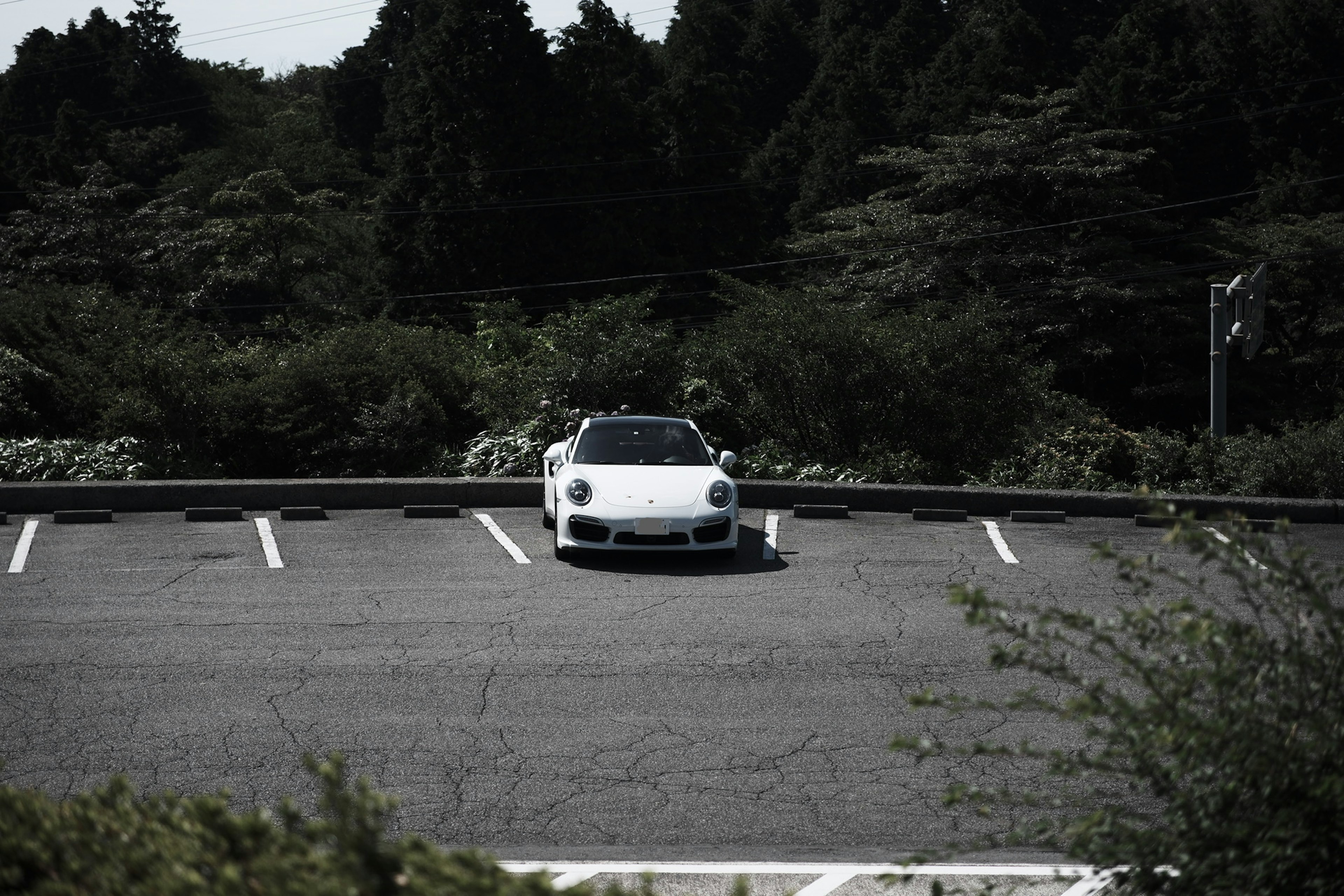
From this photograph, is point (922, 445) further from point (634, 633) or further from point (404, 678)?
point (404, 678)

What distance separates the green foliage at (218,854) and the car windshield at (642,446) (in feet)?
33.0

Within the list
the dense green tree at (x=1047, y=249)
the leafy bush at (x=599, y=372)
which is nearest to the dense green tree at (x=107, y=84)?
the dense green tree at (x=1047, y=249)

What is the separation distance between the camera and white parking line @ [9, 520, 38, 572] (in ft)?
38.4

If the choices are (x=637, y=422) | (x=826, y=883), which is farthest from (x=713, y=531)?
(x=826, y=883)

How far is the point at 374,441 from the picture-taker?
17.4 m

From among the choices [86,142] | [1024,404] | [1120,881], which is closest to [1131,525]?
[1024,404]

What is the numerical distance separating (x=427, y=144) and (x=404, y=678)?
42.7m

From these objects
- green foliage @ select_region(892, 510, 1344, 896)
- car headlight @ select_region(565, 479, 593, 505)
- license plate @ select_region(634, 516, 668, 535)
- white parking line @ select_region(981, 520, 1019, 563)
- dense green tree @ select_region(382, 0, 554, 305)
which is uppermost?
dense green tree @ select_region(382, 0, 554, 305)

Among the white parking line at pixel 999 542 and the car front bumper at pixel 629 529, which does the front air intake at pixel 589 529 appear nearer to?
the car front bumper at pixel 629 529

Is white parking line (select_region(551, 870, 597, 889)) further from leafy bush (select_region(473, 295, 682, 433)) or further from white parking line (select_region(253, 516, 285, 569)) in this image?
leafy bush (select_region(473, 295, 682, 433))

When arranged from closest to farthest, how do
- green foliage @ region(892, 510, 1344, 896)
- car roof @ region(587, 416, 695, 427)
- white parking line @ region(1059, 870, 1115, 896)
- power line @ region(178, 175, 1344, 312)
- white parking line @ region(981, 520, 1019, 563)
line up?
green foliage @ region(892, 510, 1344, 896) → white parking line @ region(1059, 870, 1115, 896) → white parking line @ region(981, 520, 1019, 563) → car roof @ region(587, 416, 695, 427) → power line @ region(178, 175, 1344, 312)

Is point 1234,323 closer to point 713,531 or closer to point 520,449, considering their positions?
point 520,449

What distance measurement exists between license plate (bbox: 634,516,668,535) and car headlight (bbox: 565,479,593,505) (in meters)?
0.56

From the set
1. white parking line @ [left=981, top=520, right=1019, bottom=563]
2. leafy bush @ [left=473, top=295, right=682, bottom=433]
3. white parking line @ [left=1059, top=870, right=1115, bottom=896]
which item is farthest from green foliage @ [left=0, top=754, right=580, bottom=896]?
leafy bush @ [left=473, top=295, right=682, bottom=433]
